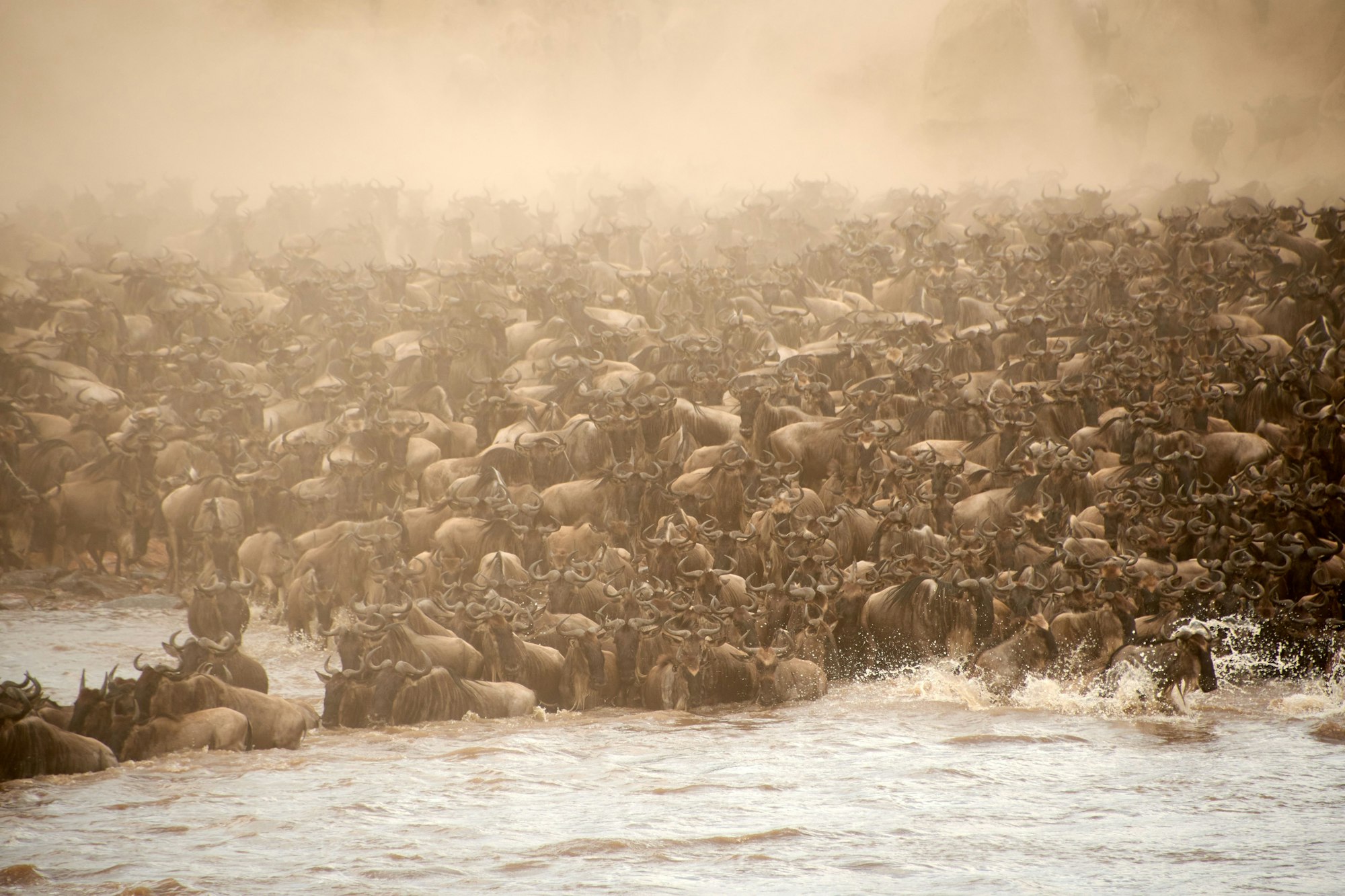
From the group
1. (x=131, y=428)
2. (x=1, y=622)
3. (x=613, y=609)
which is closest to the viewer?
(x=613, y=609)

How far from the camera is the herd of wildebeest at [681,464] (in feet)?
40.2

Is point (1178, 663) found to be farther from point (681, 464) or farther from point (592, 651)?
point (681, 464)

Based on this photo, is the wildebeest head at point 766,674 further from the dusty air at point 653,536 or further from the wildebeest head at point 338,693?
the wildebeest head at point 338,693

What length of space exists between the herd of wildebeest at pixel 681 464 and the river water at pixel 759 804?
521 mm

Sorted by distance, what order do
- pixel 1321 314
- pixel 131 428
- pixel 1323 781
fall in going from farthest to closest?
pixel 1321 314, pixel 131 428, pixel 1323 781

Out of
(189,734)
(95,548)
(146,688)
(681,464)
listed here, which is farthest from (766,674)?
(95,548)

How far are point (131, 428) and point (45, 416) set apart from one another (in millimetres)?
2402

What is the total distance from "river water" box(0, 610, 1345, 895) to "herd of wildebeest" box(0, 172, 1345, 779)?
1.71ft

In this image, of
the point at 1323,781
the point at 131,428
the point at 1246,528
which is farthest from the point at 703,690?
the point at 131,428

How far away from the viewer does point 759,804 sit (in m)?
9.70

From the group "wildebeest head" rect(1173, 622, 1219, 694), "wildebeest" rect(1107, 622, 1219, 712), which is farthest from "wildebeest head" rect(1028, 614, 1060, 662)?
"wildebeest head" rect(1173, 622, 1219, 694)

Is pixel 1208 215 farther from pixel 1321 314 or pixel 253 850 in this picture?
pixel 253 850

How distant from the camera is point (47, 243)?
105ft

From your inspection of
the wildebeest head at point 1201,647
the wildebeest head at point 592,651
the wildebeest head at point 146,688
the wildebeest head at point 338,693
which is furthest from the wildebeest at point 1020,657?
the wildebeest head at point 146,688
